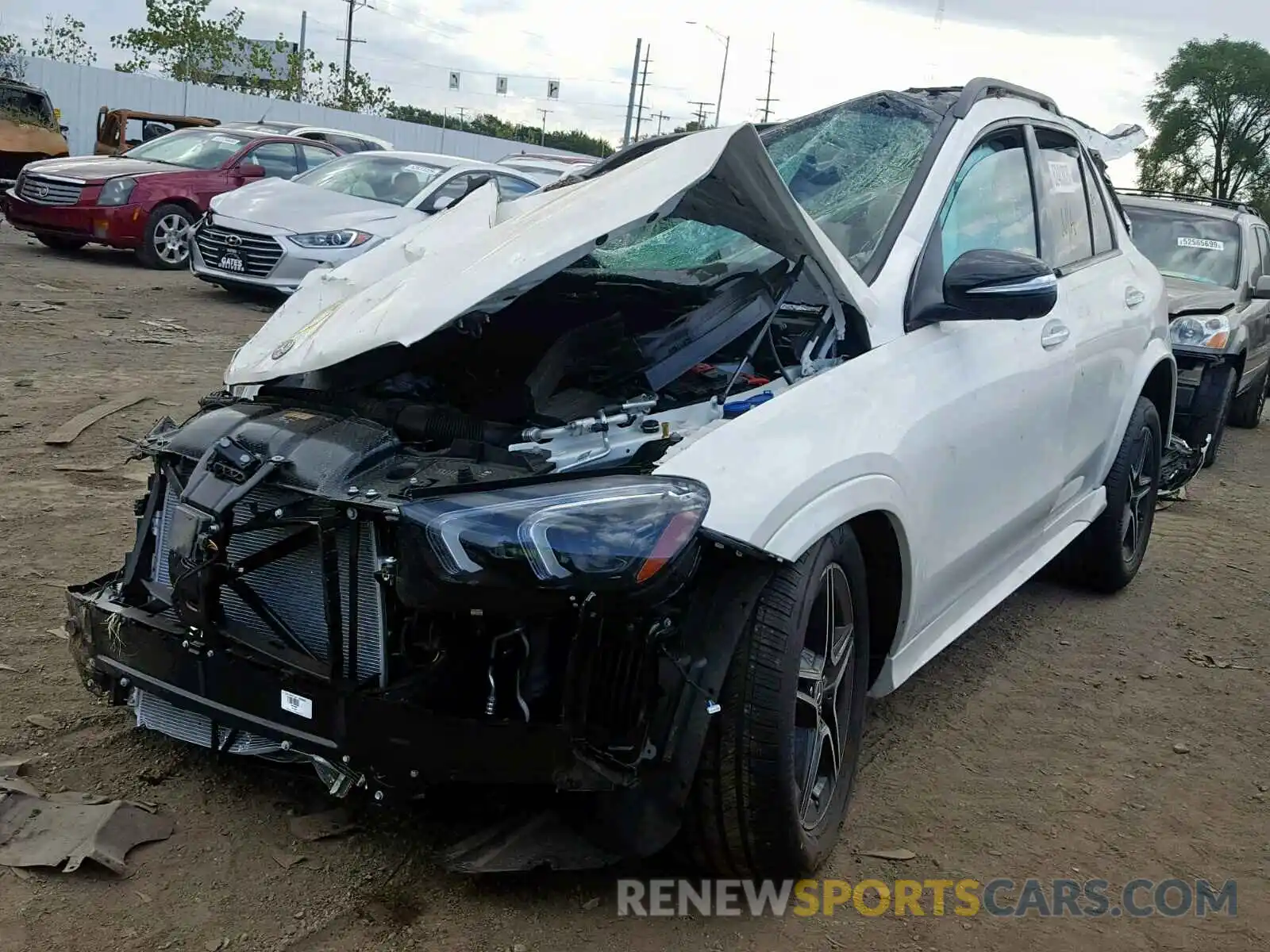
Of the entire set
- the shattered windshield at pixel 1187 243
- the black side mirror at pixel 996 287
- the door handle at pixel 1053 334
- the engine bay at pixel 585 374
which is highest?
the shattered windshield at pixel 1187 243

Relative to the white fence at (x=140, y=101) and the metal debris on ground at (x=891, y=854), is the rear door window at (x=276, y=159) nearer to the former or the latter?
the metal debris on ground at (x=891, y=854)

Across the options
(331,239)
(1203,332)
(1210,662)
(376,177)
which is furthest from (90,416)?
(1203,332)

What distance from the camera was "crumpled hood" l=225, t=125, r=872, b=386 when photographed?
2625 millimetres

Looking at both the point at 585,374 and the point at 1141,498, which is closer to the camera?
the point at 585,374

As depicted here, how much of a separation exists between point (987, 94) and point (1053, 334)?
2.67 feet

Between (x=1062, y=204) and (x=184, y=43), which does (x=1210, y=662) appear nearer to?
(x=1062, y=204)

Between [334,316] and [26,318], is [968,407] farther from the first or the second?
[26,318]

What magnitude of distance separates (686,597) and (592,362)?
0.84m

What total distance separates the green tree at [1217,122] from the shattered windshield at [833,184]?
48887 millimetres

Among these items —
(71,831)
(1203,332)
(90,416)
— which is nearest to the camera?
(71,831)

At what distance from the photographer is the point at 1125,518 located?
4.78 meters

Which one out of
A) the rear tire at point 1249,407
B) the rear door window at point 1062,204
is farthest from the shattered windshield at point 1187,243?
the rear door window at point 1062,204

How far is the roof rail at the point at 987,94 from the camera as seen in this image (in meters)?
3.70

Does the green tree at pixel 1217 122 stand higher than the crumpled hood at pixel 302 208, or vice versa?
the green tree at pixel 1217 122
